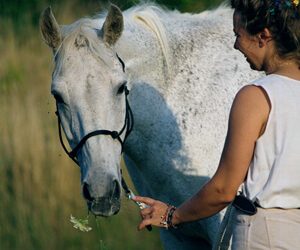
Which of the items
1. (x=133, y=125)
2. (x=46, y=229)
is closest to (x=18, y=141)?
(x=46, y=229)

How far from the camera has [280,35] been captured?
8.88 feet

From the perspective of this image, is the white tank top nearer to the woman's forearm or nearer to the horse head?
the woman's forearm

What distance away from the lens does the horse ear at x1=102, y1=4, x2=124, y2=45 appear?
380 centimetres

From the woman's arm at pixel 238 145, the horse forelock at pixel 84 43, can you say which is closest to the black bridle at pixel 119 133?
the horse forelock at pixel 84 43

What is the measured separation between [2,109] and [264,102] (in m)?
4.79

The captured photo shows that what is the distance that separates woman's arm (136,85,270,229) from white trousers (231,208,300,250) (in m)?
0.12

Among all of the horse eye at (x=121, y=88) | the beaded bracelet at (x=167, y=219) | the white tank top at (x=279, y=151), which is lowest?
the beaded bracelet at (x=167, y=219)

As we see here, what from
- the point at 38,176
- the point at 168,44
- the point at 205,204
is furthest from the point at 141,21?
the point at 38,176

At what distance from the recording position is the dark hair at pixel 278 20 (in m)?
2.66

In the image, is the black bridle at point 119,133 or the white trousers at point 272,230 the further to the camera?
the black bridle at point 119,133

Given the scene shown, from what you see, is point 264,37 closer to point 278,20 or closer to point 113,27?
point 278,20

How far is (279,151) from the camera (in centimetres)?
263

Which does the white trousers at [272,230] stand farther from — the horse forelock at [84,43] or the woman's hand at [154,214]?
the horse forelock at [84,43]

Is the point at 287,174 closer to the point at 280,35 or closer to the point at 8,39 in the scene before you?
the point at 280,35
